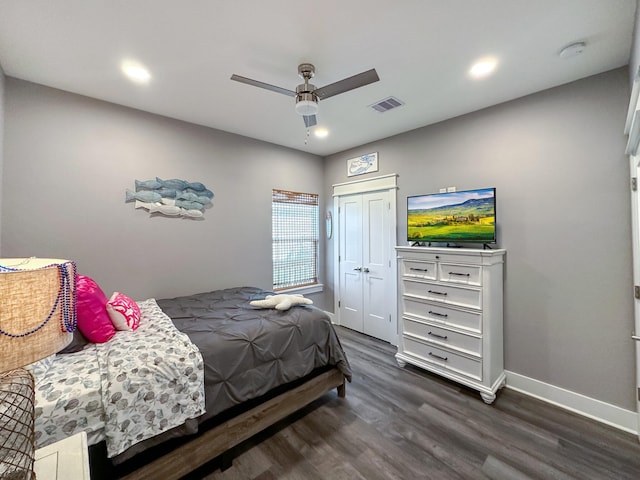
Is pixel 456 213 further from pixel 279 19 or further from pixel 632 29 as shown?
pixel 279 19

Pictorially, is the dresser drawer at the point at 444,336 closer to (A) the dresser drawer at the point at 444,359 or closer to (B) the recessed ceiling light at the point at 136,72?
(A) the dresser drawer at the point at 444,359

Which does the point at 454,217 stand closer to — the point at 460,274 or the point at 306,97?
the point at 460,274

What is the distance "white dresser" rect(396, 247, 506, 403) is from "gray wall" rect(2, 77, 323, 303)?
2.05 meters

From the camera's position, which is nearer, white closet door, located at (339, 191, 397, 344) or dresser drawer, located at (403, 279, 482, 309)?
dresser drawer, located at (403, 279, 482, 309)

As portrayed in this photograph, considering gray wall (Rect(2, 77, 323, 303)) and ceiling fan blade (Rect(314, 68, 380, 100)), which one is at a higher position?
ceiling fan blade (Rect(314, 68, 380, 100))

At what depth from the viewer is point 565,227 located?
7.65 feet

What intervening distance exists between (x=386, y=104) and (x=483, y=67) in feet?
2.89

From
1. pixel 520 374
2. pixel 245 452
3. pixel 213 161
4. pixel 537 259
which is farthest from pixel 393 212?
pixel 245 452

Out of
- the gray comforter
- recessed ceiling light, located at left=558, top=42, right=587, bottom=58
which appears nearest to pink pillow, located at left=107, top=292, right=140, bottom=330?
the gray comforter

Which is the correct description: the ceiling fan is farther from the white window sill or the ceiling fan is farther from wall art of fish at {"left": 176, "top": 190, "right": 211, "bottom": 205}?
the white window sill

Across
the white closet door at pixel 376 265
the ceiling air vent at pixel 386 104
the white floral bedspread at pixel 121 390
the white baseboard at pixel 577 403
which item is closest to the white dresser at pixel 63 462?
the white floral bedspread at pixel 121 390

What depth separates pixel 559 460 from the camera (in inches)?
69.9

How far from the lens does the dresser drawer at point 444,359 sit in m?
2.45

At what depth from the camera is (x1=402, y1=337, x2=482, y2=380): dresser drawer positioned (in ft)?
8.03
